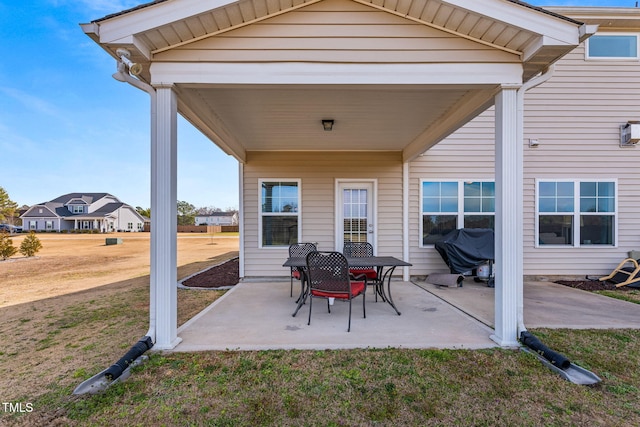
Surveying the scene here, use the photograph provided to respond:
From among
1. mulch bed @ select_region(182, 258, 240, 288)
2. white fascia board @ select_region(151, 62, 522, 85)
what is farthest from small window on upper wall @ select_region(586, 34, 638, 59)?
mulch bed @ select_region(182, 258, 240, 288)

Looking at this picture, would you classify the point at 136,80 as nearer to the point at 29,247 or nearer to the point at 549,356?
the point at 549,356

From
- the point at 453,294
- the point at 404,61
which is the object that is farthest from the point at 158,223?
the point at 453,294

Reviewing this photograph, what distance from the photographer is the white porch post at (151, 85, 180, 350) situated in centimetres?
268

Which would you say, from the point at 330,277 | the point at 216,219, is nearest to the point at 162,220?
the point at 330,277

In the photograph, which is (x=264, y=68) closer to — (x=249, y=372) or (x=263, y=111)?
(x=263, y=111)

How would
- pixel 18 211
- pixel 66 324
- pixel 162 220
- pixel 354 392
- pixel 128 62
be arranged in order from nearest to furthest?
pixel 354 392, pixel 128 62, pixel 162 220, pixel 66 324, pixel 18 211

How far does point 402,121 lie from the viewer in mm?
4215

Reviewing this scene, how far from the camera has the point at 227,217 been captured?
49219mm

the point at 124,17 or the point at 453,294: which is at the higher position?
the point at 124,17

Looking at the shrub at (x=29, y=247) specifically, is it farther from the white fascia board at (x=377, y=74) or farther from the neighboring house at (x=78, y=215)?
the neighboring house at (x=78, y=215)

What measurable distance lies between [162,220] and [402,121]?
340 cm

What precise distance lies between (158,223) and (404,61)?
2805 millimetres

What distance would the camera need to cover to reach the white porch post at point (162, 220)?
2.68 meters

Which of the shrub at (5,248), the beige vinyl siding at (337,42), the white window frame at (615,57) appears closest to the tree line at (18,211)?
the shrub at (5,248)
